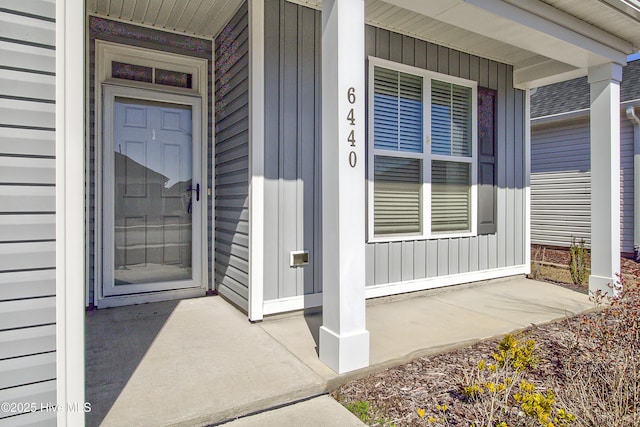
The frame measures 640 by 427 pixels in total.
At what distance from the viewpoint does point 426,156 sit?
3.98 meters

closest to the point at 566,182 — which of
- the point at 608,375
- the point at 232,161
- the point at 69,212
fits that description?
the point at 608,375

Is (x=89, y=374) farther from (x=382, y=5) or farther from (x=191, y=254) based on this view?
(x=382, y=5)

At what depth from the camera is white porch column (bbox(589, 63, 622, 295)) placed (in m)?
3.76

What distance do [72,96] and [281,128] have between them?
1857 mm

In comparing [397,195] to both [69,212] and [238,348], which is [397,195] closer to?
[238,348]

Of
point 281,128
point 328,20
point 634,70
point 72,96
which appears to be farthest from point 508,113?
point 634,70

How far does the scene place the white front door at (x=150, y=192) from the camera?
3387mm

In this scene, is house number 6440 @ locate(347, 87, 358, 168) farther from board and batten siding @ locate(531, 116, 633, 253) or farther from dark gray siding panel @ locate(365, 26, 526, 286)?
board and batten siding @ locate(531, 116, 633, 253)

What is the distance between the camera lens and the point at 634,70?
299 inches

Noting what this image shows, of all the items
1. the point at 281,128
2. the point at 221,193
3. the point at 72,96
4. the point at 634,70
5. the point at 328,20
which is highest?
the point at 634,70

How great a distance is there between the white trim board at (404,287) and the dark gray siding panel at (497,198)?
0.17 feet

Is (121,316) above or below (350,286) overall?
below

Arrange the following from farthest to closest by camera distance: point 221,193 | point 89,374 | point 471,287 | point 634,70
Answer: point 634,70 → point 471,287 → point 221,193 → point 89,374

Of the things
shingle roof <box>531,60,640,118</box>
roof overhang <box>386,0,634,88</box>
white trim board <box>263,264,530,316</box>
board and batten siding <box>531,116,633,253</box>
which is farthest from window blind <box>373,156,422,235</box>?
shingle roof <box>531,60,640,118</box>
